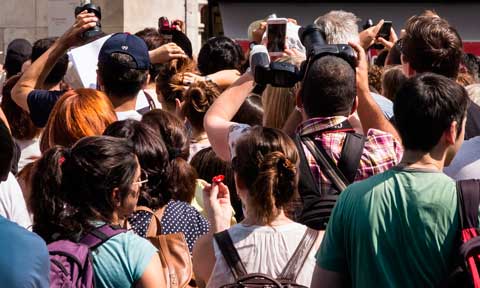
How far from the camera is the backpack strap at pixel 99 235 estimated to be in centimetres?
391

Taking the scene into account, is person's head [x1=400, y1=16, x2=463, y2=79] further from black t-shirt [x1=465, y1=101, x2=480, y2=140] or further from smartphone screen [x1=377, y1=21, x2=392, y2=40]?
smartphone screen [x1=377, y1=21, x2=392, y2=40]

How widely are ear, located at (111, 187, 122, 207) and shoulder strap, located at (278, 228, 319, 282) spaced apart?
Result: 668mm

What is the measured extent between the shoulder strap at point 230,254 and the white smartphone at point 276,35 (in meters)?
1.57

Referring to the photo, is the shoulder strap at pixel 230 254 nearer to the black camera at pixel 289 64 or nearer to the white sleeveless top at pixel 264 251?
the white sleeveless top at pixel 264 251

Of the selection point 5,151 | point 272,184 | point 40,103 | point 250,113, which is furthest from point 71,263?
point 250,113

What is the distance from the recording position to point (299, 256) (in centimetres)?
416

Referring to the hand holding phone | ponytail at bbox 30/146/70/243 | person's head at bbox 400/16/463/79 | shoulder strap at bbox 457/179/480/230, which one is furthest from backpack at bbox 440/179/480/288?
the hand holding phone

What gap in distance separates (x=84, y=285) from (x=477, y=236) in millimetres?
→ 1329

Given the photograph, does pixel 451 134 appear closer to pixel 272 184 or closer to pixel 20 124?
pixel 272 184

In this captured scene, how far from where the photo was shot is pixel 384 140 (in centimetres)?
441

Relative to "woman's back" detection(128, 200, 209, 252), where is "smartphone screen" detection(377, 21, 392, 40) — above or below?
above

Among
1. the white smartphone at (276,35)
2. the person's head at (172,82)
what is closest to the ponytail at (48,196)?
the white smartphone at (276,35)

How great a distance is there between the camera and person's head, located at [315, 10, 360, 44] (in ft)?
18.6

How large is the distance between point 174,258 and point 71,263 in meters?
0.70
